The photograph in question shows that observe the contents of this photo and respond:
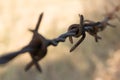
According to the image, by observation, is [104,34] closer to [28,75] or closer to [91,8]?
[91,8]

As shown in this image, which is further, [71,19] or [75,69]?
[71,19]

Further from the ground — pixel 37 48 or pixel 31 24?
pixel 37 48

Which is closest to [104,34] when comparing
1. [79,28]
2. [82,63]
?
[82,63]

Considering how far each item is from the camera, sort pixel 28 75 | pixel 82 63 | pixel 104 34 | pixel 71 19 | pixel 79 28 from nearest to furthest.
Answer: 1. pixel 79 28
2. pixel 28 75
3. pixel 82 63
4. pixel 104 34
5. pixel 71 19

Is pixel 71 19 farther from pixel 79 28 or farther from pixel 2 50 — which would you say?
pixel 79 28

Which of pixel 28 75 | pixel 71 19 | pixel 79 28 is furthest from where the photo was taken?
pixel 71 19

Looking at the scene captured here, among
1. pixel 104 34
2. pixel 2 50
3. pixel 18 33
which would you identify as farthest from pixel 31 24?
pixel 104 34
